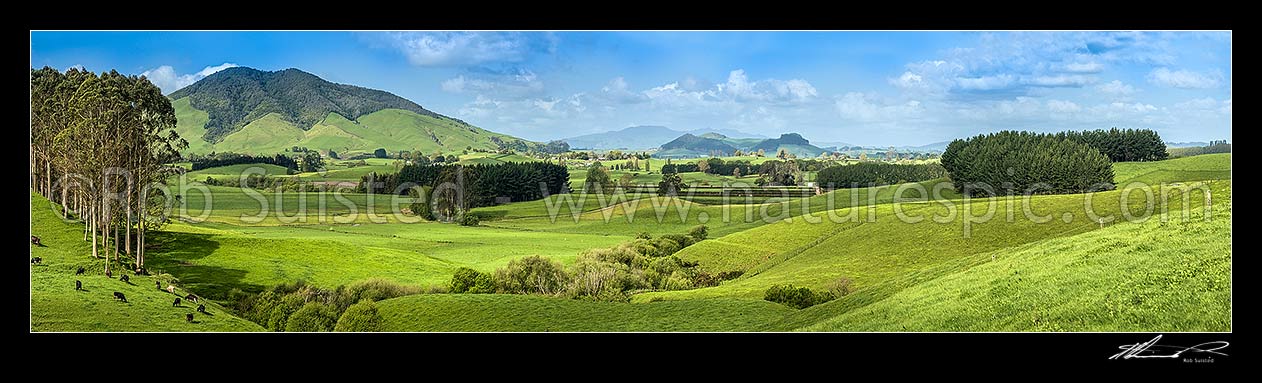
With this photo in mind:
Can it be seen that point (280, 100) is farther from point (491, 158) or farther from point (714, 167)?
point (714, 167)

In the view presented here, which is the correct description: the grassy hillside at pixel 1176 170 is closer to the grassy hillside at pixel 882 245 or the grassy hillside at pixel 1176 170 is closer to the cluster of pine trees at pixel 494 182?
the grassy hillside at pixel 882 245

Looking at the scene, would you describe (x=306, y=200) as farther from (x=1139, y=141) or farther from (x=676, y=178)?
(x=1139, y=141)

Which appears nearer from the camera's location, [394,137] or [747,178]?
[747,178]

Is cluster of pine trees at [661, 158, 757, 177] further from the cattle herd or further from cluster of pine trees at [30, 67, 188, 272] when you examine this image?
the cattle herd

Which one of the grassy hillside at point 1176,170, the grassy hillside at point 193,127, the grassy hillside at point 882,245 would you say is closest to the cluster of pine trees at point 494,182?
the grassy hillside at point 193,127

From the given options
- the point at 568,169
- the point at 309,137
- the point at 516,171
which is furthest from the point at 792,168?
the point at 309,137

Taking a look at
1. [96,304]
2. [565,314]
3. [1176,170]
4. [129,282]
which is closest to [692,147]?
[565,314]
